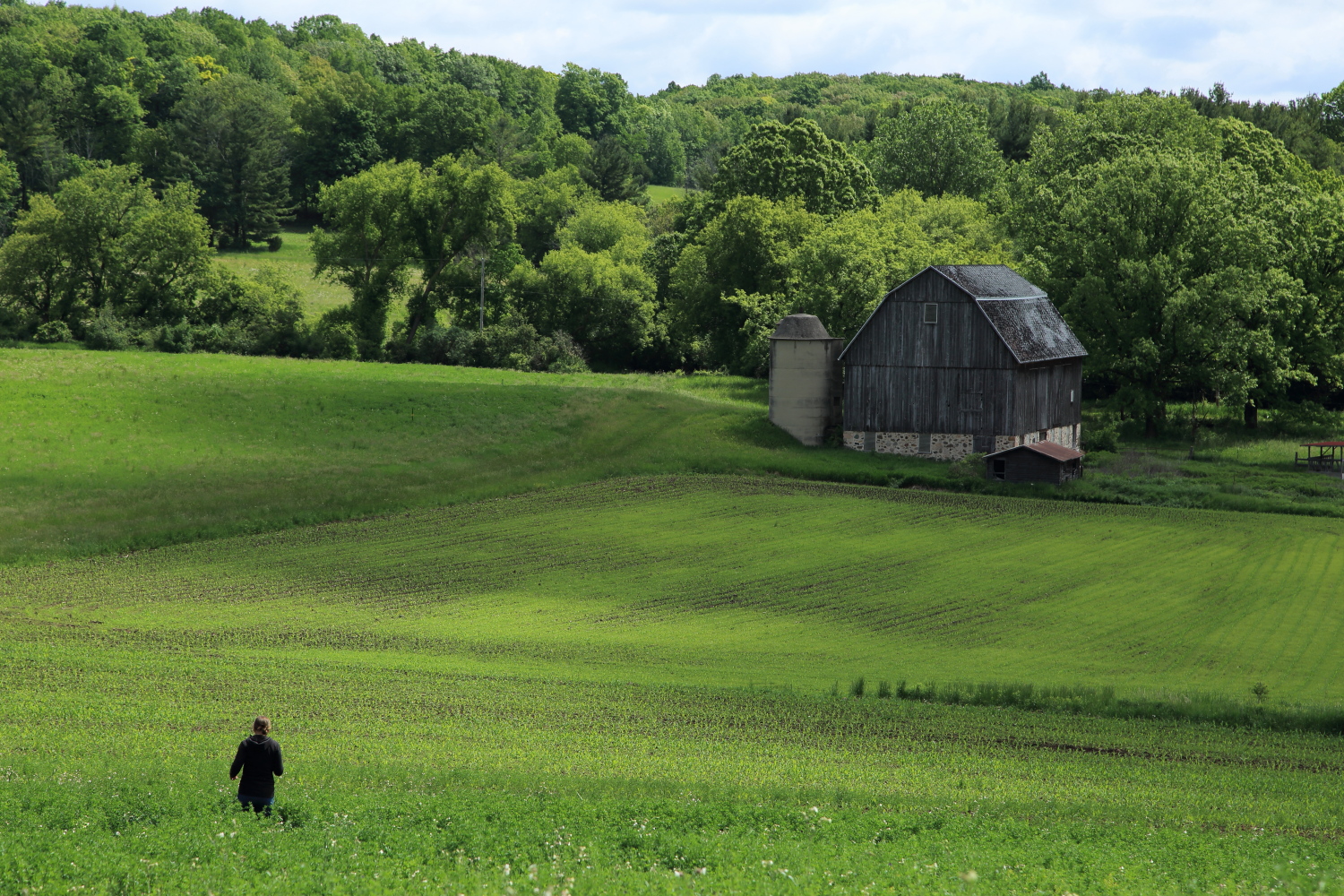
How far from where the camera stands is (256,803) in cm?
1463

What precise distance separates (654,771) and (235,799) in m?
6.49

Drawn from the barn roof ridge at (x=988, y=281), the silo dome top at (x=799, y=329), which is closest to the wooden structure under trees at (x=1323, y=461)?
the barn roof ridge at (x=988, y=281)

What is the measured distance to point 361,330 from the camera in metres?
88.4

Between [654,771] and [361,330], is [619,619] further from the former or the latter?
[361,330]

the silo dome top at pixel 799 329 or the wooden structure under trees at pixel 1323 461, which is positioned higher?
the silo dome top at pixel 799 329

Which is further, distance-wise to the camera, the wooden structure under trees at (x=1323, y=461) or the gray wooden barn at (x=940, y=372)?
the gray wooden barn at (x=940, y=372)

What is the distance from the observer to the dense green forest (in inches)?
2724

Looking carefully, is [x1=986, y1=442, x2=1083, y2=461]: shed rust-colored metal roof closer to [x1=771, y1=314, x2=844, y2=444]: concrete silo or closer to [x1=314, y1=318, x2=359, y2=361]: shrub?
[x1=771, y1=314, x2=844, y2=444]: concrete silo

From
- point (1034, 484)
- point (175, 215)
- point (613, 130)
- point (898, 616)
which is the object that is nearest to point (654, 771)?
point (898, 616)

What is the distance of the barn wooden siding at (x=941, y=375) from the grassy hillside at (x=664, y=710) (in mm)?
13774

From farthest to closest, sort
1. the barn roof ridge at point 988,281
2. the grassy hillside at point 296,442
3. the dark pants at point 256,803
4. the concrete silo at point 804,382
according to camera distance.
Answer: the concrete silo at point 804,382
the barn roof ridge at point 988,281
the grassy hillside at point 296,442
the dark pants at point 256,803

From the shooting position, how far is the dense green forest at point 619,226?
69188 millimetres

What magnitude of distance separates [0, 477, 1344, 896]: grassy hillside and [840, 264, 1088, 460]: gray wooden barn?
45.1ft

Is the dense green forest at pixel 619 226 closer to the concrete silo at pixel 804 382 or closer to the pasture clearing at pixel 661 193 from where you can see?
the concrete silo at pixel 804 382
